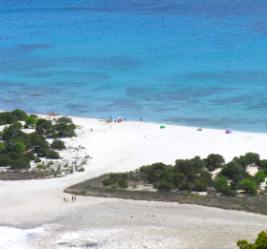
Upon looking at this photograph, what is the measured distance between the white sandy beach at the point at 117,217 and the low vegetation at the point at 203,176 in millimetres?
1920

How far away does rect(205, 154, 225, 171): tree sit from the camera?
3834 cm

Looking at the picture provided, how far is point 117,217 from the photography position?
105ft

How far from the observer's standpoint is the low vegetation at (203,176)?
35.0 meters

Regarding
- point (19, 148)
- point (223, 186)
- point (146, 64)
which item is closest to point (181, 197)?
point (223, 186)

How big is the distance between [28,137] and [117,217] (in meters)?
13.0

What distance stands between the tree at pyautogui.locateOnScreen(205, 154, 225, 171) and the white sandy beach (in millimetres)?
1864

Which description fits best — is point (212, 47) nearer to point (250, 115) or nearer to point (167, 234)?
point (250, 115)

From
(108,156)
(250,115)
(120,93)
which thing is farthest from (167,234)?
(120,93)

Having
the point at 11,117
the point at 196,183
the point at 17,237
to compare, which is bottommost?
the point at 17,237

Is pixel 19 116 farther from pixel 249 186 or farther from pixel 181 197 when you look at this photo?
pixel 249 186

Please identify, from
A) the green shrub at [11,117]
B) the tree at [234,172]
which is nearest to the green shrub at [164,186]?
the tree at [234,172]

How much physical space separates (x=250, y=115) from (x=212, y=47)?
25.8 m

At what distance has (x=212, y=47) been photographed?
77438mm

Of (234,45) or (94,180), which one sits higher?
(234,45)
